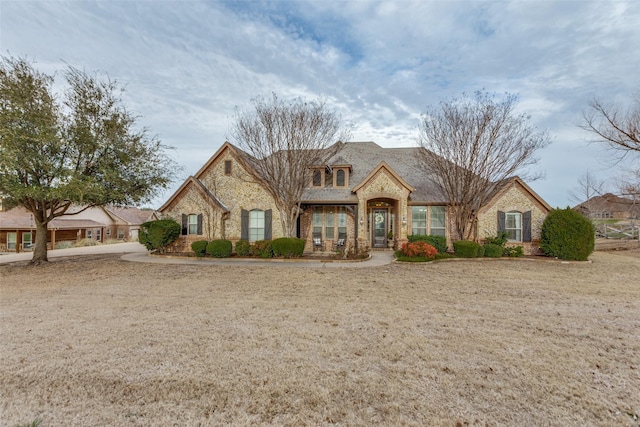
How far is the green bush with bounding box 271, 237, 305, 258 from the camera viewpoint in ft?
47.3

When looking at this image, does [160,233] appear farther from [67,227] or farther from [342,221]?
[67,227]

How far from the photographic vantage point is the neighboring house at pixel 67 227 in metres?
Answer: 31.3

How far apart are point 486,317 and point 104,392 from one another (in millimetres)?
6774

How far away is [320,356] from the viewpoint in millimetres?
4340

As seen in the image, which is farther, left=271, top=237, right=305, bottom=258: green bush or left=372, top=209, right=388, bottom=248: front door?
left=372, top=209, right=388, bottom=248: front door

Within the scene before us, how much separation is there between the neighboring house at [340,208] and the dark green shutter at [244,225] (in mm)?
57

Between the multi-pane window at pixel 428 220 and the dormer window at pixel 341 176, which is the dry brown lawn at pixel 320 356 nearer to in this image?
the multi-pane window at pixel 428 220

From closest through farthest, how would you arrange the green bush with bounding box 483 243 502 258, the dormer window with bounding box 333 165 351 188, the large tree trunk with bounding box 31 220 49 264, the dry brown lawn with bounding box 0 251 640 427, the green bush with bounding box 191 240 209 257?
the dry brown lawn with bounding box 0 251 640 427, the large tree trunk with bounding box 31 220 49 264, the green bush with bounding box 483 243 502 258, the green bush with bounding box 191 240 209 257, the dormer window with bounding box 333 165 351 188

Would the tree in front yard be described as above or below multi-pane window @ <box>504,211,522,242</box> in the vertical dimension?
above

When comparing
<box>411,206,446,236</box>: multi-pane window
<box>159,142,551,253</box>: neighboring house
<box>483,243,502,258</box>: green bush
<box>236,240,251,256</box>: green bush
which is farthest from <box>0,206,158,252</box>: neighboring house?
<box>483,243,502,258</box>: green bush

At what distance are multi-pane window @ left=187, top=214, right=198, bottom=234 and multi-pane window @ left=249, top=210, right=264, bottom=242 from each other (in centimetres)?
318

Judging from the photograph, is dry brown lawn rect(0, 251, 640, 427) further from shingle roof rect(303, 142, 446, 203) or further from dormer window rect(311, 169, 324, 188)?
dormer window rect(311, 169, 324, 188)

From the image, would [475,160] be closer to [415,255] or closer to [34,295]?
[415,255]

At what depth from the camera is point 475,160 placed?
15070mm
